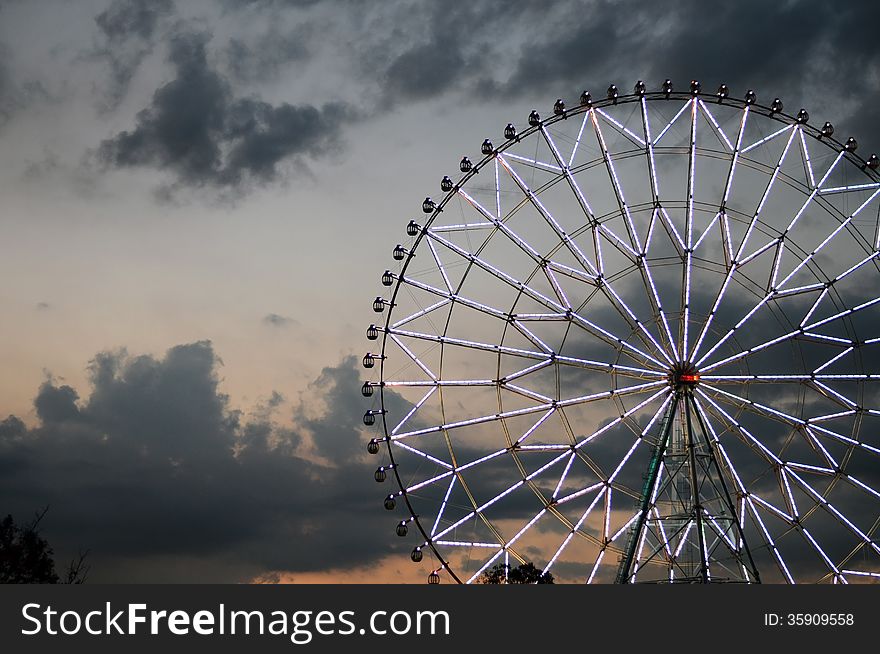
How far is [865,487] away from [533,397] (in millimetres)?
13330

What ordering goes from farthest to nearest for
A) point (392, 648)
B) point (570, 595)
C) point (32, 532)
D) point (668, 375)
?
point (32, 532) < point (668, 375) < point (570, 595) < point (392, 648)

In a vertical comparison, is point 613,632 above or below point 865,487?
below

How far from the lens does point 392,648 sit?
41.0 metres

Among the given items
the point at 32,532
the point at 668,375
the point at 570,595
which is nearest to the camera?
the point at 570,595

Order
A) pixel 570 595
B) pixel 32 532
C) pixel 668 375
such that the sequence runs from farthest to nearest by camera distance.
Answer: pixel 32 532, pixel 668 375, pixel 570 595

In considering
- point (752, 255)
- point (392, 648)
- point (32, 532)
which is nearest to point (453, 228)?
point (752, 255)

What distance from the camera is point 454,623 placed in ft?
139

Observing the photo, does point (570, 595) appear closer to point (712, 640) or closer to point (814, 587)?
point (712, 640)

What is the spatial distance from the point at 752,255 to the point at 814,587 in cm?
1506

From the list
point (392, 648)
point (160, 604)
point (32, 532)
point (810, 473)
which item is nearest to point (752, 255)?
point (810, 473)

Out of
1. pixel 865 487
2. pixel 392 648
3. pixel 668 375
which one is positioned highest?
pixel 668 375

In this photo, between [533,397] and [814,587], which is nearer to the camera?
[814,587]

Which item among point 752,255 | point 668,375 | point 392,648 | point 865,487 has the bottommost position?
point 392,648

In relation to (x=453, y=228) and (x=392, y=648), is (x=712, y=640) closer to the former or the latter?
(x=392, y=648)
